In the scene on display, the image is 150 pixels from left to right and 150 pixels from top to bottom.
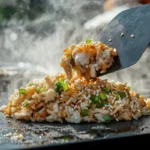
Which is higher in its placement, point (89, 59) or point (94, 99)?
point (89, 59)

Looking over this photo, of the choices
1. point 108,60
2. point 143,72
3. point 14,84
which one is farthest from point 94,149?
point 143,72

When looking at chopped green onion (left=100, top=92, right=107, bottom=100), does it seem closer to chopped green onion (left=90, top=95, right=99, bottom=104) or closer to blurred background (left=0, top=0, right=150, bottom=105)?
chopped green onion (left=90, top=95, right=99, bottom=104)

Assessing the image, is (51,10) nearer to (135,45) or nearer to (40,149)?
(135,45)

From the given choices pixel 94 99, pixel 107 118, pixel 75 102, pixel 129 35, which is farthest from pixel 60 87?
pixel 129 35

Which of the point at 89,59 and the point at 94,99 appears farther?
the point at 89,59

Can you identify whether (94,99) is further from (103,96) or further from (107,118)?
(107,118)

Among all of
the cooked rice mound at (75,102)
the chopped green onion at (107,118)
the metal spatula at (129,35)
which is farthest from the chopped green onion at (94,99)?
the metal spatula at (129,35)
